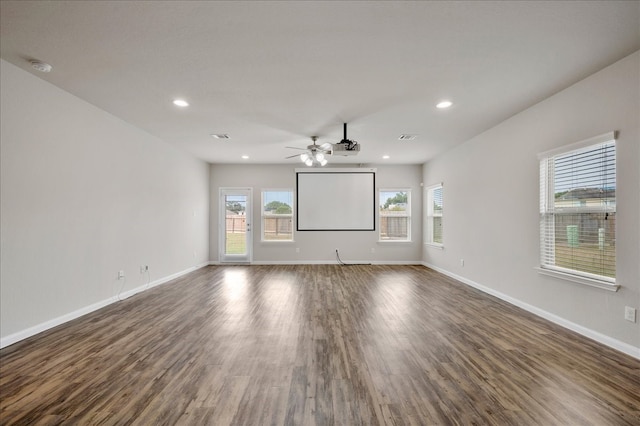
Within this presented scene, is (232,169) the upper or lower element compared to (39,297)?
upper

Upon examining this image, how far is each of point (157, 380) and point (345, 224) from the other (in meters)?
5.97

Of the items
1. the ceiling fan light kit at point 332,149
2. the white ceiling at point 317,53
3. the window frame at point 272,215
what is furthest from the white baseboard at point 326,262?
the white ceiling at point 317,53

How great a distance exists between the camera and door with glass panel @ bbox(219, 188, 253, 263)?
302 inches

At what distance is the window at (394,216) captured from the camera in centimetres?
780

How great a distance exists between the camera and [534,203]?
12.3 feet

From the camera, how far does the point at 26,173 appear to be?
2900 mm

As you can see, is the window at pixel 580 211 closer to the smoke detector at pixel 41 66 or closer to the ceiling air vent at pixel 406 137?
the ceiling air vent at pixel 406 137

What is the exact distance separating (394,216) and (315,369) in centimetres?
602

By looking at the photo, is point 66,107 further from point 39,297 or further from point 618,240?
point 618,240

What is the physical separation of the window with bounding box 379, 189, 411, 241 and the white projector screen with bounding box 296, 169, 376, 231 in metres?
0.30

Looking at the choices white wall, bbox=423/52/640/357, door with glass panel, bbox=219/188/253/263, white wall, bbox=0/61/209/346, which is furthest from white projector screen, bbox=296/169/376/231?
white wall, bbox=0/61/209/346

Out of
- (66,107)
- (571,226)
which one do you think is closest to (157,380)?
(66,107)

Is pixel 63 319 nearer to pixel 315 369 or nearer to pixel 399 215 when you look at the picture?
pixel 315 369

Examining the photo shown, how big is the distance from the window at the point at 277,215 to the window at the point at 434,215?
11.9ft
